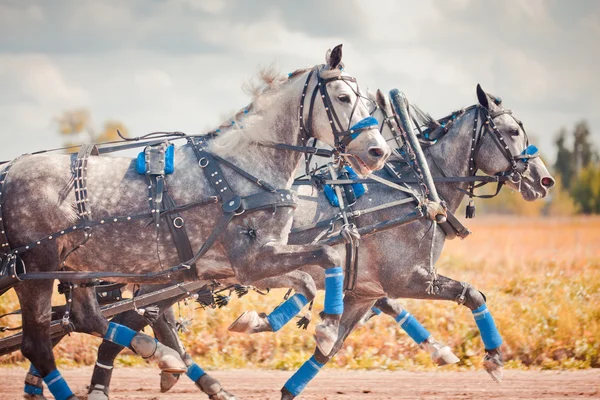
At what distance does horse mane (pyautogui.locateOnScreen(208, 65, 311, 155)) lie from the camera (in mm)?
5531

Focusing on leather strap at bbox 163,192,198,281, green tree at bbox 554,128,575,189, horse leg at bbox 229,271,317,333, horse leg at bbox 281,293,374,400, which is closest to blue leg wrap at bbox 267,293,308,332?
horse leg at bbox 229,271,317,333

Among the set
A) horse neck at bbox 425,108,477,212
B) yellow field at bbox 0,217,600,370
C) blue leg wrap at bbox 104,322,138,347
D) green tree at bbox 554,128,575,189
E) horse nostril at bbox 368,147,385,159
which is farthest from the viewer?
green tree at bbox 554,128,575,189

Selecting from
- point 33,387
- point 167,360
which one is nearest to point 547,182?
point 167,360

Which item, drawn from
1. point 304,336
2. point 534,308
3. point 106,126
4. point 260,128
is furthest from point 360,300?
point 106,126

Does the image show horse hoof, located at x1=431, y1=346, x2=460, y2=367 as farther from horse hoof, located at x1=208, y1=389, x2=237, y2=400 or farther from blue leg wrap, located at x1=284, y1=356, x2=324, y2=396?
horse hoof, located at x1=208, y1=389, x2=237, y2=400

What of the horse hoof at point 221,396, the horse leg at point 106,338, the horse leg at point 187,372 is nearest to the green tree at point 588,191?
the horse leg at point 187,372

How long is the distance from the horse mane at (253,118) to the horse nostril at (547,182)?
2790mm

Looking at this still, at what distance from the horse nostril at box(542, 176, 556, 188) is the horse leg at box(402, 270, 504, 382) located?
4.39 ft

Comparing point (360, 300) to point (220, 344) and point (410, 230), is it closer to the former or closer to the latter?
Result: point (410, 230)

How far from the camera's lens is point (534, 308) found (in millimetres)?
10008

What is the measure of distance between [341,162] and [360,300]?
177 centimetres

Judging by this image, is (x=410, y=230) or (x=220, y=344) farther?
(x=220, y=344)

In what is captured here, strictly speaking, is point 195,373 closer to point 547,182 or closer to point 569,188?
point 547,182

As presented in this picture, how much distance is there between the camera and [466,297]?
255 inches
